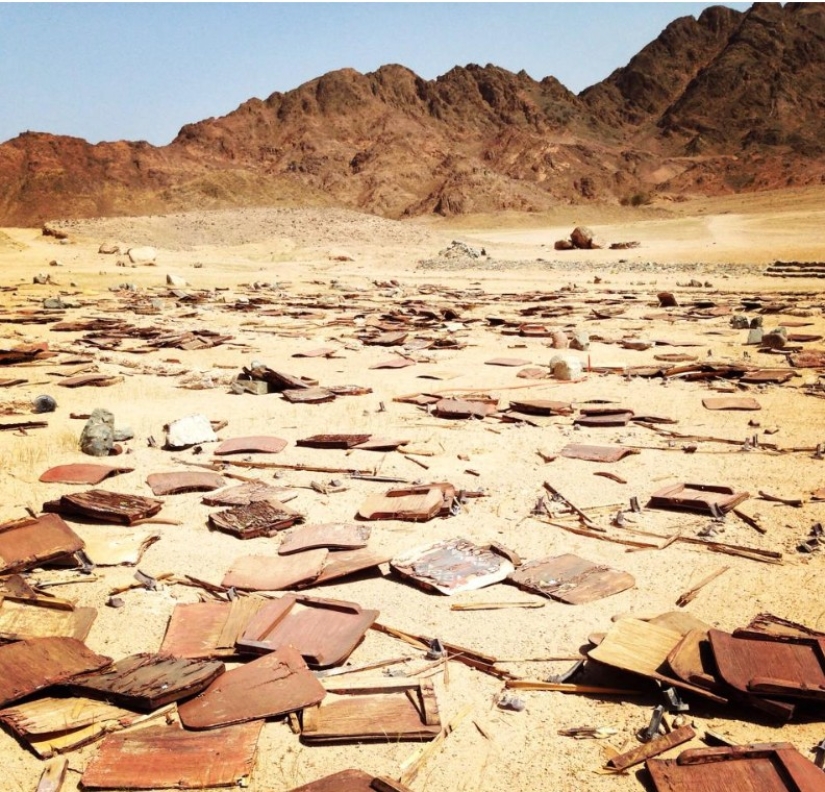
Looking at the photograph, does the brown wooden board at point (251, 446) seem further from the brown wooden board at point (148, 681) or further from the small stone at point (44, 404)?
the brown wooden board at point (148, 681)

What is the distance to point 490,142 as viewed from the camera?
107062mm

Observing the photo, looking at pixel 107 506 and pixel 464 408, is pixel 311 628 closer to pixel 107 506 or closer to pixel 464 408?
pixel 107 506

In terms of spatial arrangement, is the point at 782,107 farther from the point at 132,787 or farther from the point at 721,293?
the point at 132,787

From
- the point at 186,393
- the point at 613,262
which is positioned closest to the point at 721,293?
the point at 613,262

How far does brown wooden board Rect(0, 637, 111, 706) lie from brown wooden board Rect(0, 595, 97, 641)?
6.3 inches

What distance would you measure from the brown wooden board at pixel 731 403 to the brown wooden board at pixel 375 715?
5478 mm

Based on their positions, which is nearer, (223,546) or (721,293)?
(223,546)

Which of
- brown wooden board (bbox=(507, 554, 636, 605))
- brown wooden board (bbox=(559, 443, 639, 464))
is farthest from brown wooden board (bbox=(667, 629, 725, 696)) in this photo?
brown wooden board (bbox=(559, 443, 639, 464))

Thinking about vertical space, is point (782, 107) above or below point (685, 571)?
above

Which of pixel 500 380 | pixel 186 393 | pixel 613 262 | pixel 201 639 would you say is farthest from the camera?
A: pixel 613 262

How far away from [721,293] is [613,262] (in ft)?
39.4

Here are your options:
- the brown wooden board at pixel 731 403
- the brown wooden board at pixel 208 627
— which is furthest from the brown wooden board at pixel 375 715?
the brown wooden board at pixel 731 403

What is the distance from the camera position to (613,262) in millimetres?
30984

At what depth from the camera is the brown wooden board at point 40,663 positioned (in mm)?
2953
